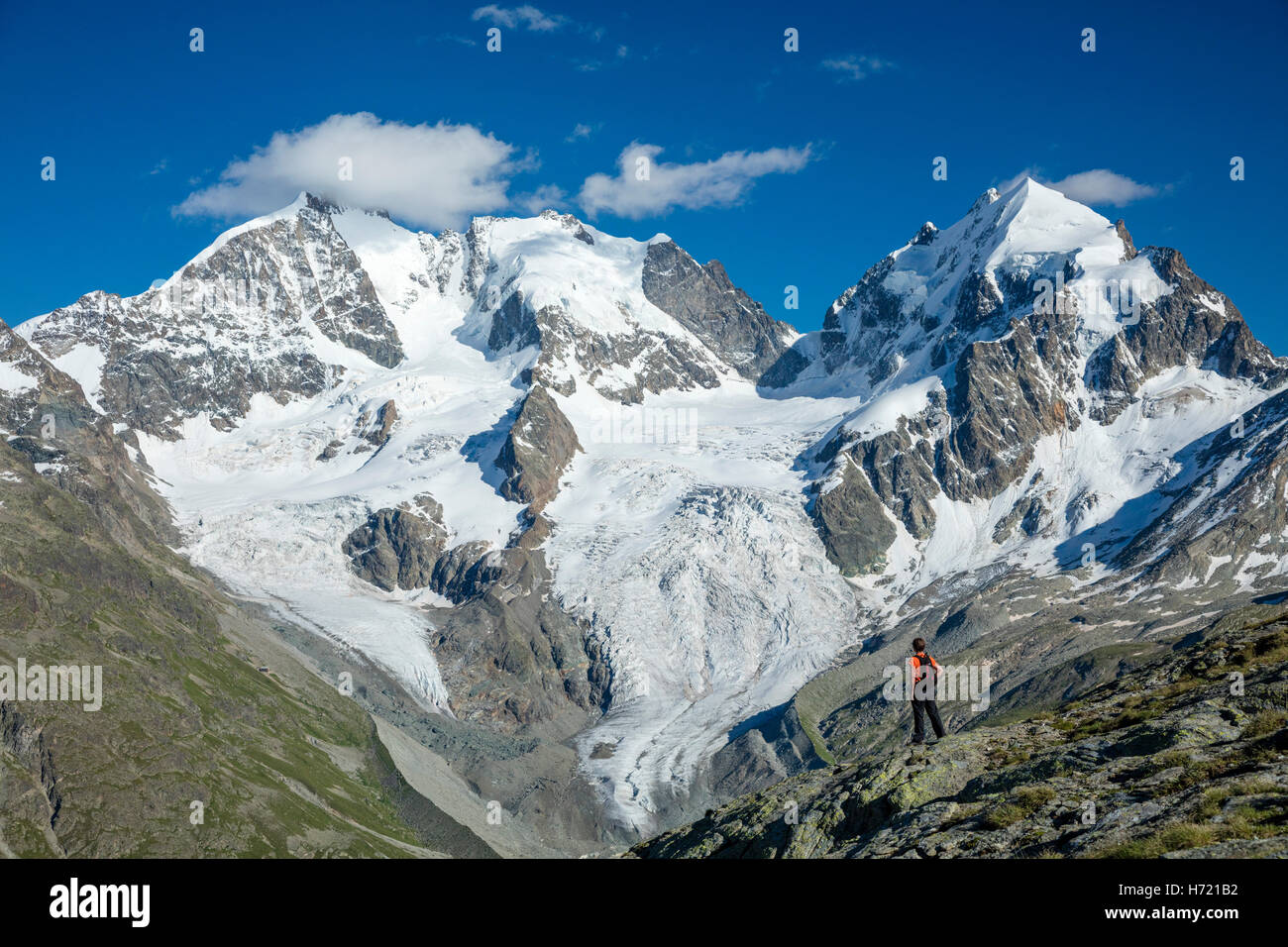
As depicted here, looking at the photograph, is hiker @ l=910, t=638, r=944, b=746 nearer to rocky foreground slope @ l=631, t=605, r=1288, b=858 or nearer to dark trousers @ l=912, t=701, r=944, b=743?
dark trousers @ l=912, t=701, r=944, b=743

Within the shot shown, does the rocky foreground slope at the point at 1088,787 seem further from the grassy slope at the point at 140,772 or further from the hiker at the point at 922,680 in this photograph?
the grassy slope at the point at 140,772

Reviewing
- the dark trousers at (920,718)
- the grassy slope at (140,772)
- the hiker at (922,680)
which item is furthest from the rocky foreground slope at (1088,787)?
the grassy slope at (140,772)

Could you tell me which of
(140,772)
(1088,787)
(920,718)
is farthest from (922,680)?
(140,772)

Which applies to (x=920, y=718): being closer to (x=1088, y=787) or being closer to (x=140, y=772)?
(x=1088, y=787)

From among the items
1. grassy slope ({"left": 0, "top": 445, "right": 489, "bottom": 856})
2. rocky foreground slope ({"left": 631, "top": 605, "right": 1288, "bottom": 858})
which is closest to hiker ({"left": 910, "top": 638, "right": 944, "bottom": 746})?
rocky foreground slope ({"left": 631, "top": 605, "right": 1288, "bottom": 858})

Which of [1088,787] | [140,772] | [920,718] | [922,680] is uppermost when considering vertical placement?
[922,680]
